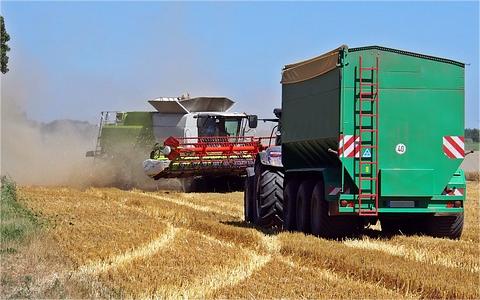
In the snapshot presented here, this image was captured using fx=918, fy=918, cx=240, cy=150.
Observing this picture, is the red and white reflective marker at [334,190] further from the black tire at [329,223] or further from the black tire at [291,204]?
the black tire at [291,204]

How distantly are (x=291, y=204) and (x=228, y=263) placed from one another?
5.02 m

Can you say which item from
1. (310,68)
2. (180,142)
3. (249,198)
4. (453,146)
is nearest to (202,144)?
(180,142)

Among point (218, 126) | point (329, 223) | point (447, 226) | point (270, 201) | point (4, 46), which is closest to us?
point (329, 223)

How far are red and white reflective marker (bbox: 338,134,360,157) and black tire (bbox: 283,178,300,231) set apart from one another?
7.43ft

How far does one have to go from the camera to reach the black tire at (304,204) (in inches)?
586

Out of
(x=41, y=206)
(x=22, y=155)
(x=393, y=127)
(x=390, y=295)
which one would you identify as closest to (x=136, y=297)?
(x=390, y=295)

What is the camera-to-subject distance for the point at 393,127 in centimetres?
1373

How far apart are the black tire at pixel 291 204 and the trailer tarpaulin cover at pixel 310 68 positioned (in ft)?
5.79

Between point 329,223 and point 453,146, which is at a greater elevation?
point 453,146

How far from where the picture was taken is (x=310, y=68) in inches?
589

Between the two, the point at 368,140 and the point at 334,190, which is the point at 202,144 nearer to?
the point at 334,190

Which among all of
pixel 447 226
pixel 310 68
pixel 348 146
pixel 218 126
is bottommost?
pixel 447 226

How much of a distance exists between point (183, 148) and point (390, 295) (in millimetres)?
18305

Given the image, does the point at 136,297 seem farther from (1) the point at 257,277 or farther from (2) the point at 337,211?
(2) the point at 337,211
